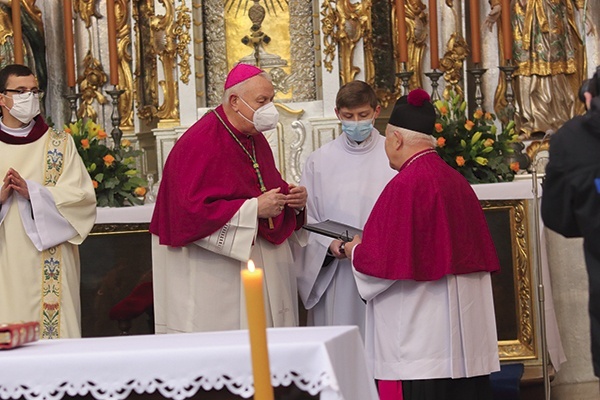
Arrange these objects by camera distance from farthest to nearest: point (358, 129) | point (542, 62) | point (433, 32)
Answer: point (542, 62) < point (433, 32) < point (358, 129)

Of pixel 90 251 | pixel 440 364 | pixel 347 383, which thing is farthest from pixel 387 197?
pixel 90 251

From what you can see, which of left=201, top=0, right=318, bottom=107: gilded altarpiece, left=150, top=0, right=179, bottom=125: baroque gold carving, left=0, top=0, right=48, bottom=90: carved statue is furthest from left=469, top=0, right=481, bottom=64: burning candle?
left=0, top=0, right=48, bottom=90: carved statue

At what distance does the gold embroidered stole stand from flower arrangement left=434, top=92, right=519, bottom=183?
2269mm

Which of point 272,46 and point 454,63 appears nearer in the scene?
point 454,63

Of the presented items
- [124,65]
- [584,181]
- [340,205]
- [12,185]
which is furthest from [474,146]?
[584,181]

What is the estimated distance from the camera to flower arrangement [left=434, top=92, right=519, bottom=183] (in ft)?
22.9

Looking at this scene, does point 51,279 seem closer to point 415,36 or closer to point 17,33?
point 17,33

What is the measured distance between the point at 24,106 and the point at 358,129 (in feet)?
5.40

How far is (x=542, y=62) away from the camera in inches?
312

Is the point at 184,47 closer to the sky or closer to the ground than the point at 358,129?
closer to the sky

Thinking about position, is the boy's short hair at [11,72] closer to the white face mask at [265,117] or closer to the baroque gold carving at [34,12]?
the white face mask at [265,117]

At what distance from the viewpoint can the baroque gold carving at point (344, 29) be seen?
7.82 meters

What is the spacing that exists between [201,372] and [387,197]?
172 cm

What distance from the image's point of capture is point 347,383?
Result: 3.56 m
